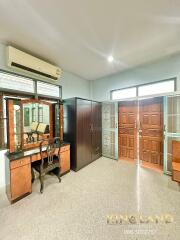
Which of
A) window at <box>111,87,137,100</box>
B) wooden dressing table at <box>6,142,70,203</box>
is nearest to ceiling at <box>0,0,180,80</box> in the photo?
window at <box>111,87,137,100</box>

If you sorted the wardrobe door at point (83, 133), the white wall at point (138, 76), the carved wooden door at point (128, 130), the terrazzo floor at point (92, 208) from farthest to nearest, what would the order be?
the carved wooden door at point (128, 130), the wardrobe door at point (83, 133), the white wall at point (138, 76), the terrazzo floor at point (92, 208)

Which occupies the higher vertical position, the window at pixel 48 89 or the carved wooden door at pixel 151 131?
the window at pixel 48 89

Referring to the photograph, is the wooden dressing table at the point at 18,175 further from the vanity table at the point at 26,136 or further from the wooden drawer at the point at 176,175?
the wooden drawer at the point at 176,175

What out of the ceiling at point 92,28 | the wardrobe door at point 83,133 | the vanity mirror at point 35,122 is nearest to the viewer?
the ceiling at point 92,28

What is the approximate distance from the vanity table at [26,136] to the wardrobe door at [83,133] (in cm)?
34

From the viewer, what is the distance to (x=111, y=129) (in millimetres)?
4254

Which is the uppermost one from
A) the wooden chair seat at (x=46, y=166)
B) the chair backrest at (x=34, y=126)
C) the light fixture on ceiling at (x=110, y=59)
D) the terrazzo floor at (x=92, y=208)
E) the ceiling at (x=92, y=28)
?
the light fixture on ceiling at (x=110, y=59)

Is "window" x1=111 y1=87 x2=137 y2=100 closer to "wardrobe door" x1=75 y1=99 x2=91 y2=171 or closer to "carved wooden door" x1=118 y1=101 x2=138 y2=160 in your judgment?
"carved wooden door" x1=118 y1=101 x2=138 y2=160

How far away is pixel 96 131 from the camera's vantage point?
163 inches

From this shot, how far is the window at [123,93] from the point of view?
392cm

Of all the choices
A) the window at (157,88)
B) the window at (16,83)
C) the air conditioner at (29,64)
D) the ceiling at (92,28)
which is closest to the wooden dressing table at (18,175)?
the window at (16,83)

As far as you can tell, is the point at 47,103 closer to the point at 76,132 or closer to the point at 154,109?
the point at 76,132

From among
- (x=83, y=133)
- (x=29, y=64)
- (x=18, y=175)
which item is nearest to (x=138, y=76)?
(x=83, y=133)

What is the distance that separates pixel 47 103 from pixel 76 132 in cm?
111
